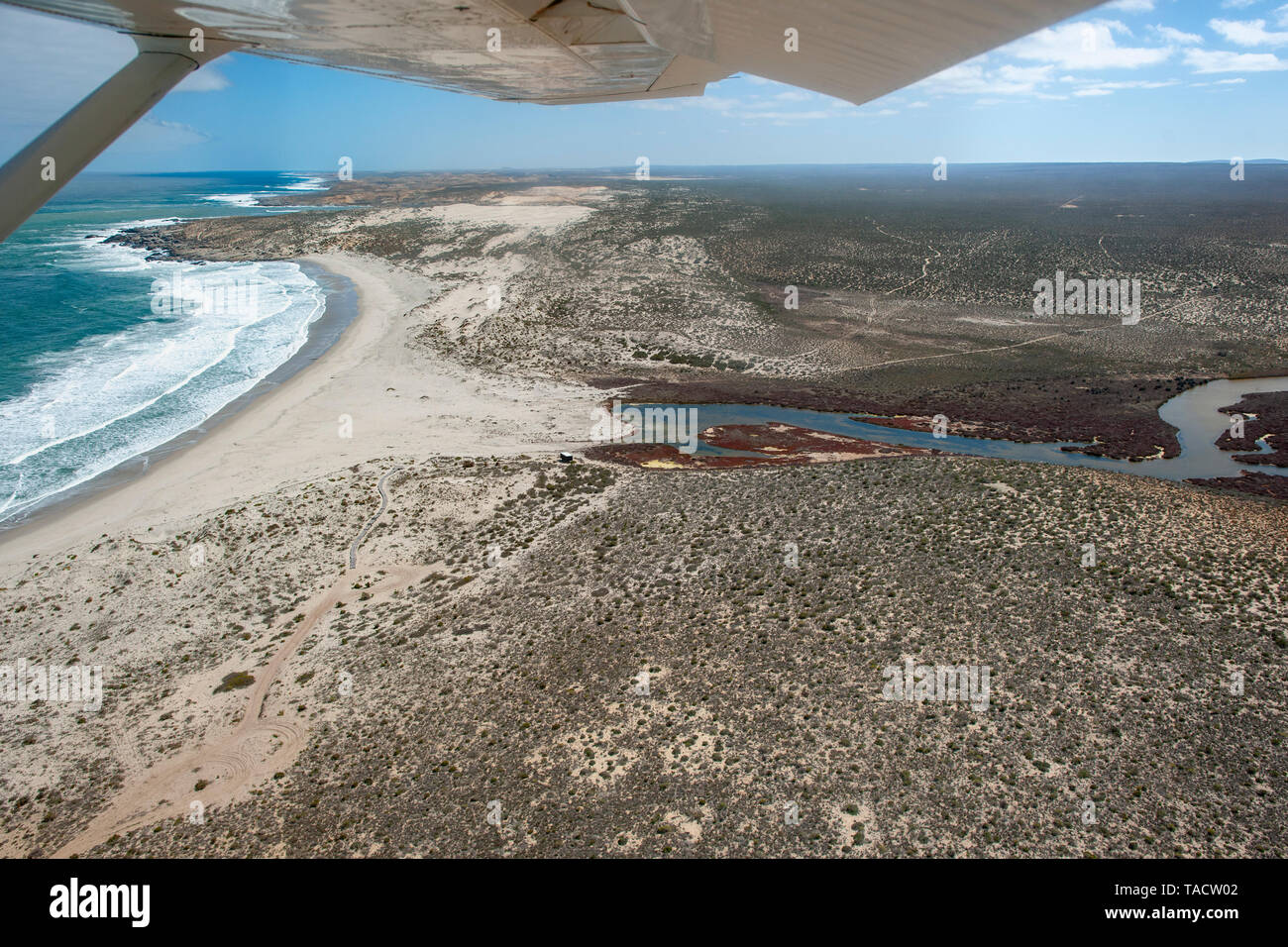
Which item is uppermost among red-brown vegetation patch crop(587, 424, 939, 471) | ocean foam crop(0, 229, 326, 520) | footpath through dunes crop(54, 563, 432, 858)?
ocean foam crop(0, 229, 326, 520)

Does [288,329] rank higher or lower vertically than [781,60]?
higher

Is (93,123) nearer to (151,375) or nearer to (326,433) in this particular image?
(326,433)

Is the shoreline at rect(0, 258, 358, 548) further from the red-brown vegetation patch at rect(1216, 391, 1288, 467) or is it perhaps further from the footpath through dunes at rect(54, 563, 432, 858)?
the red-brown vegetation patch at rect(1216, 391, 1288, 467)

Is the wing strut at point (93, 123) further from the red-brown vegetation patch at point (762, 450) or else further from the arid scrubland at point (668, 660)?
the red-brown vegetation patch at point (762, 450)

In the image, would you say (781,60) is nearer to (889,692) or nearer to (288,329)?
(889,692)

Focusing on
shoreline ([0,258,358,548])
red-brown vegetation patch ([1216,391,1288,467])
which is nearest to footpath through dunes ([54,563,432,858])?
shoreline ([0,258,358,548])

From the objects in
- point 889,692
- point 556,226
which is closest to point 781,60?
point 889,692
